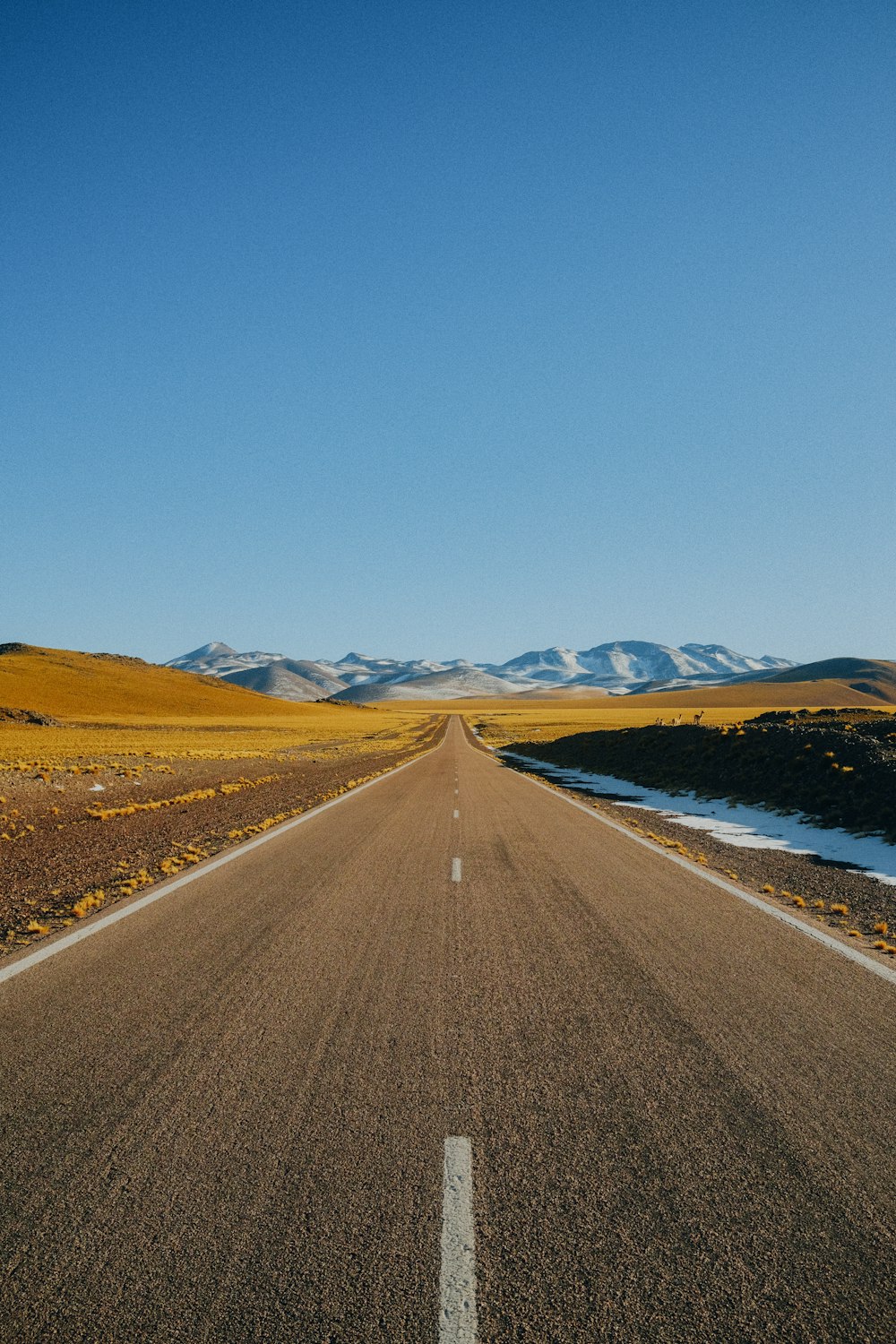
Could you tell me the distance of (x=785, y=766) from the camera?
1962 cm

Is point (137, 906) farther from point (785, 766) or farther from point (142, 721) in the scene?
point (142, 721)

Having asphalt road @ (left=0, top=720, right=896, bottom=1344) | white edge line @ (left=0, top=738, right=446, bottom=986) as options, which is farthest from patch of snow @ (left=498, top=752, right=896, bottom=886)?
white edge line @ (left=0, top=738, right=446, bottom=986)

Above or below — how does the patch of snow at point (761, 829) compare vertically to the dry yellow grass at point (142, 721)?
below

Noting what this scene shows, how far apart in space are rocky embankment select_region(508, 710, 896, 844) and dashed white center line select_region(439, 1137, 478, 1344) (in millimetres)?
12482

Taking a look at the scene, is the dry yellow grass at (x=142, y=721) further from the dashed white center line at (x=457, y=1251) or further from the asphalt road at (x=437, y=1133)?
the dashed white center line at (x=457, y=1251)

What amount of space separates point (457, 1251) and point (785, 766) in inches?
760

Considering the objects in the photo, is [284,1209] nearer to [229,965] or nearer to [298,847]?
[229,965]

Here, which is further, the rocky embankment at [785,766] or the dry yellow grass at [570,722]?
the dry yellow grass at [570,722]

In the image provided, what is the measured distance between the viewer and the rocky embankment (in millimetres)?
15141

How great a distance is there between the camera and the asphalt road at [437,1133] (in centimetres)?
261

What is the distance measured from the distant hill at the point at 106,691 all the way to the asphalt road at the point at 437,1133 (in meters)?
86.9

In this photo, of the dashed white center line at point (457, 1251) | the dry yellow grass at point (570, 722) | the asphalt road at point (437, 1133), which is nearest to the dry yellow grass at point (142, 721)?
the dry yellow grass at point (570, 722)

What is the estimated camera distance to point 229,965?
615cm

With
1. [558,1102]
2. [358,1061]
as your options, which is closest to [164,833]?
[358,1061]
